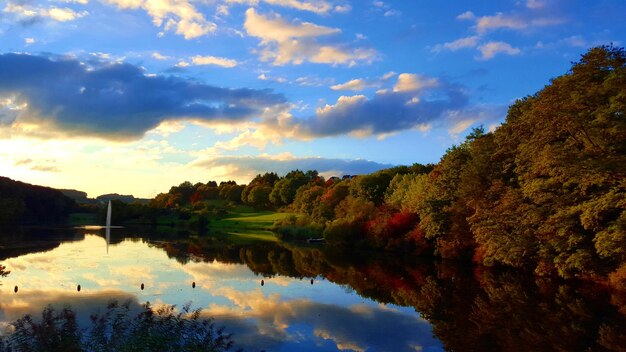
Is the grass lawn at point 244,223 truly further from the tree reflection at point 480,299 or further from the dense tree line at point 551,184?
the dense tree line at point 551,184

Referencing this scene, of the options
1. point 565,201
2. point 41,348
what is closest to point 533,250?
point 565,201

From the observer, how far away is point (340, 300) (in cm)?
3130

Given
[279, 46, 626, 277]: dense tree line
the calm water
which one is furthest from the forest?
A: the calm water

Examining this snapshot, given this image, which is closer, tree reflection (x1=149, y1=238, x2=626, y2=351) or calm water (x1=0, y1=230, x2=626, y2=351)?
calm water (x1=0, y1=230, x2=626, y2=351)

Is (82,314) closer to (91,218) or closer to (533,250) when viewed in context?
(533,250)

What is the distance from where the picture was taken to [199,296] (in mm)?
30141

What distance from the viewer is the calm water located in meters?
21.7

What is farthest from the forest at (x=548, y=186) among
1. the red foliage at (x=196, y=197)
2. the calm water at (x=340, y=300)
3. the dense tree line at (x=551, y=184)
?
the red foliage at (x=196, y=197)

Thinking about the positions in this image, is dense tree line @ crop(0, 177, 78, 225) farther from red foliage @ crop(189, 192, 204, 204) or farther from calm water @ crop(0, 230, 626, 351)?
calm water @ crop(0, 230, 626, 351)

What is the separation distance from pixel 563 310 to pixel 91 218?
470 feet

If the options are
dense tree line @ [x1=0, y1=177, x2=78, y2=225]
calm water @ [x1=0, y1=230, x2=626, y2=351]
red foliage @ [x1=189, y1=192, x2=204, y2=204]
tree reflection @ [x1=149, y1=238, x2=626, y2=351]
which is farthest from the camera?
red foliage @ [x1=189, y1=192, x2=204, y2=204]

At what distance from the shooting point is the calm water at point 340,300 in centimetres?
2171

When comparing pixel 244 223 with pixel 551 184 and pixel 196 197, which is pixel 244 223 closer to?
pixel 196 197

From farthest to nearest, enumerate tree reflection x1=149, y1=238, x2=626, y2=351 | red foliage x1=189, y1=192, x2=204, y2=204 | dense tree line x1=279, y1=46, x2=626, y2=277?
red foliage x1=189, y1=192, x2=204, y2=204 < dense tree line x1=279, y1=46, x2=626, y2=277 < tree reflection x1=149, y1=238, x2=626, y2=351
